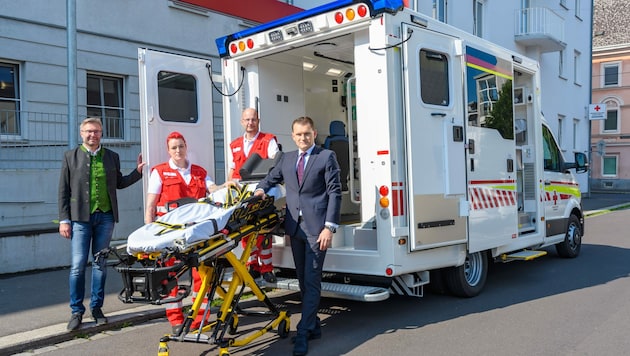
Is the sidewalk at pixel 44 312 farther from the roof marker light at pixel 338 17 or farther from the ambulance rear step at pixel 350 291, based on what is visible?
the roof marker light at pixel 338 17

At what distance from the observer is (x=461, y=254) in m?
5.74

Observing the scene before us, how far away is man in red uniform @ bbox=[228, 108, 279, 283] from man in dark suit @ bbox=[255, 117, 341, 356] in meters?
0.66

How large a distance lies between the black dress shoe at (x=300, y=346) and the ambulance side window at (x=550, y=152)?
5130 millimetres

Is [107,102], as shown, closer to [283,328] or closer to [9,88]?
[9,88]

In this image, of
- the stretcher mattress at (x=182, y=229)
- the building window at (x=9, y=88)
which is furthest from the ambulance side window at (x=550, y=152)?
the building window at (x=9, y=88)

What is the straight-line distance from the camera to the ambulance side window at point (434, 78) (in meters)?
5.31

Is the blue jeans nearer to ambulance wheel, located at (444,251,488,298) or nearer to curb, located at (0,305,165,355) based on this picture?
curb, located at (0,305,165,355)

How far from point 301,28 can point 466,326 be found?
129 inches

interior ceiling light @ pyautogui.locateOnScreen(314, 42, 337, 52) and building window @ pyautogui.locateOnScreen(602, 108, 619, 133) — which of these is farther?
building window @ pyautogui.locateOnScreen(602, 108, 619, 133)

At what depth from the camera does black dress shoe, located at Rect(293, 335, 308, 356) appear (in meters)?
4.45

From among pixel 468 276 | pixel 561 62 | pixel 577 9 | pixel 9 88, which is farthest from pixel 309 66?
pixel 577 9

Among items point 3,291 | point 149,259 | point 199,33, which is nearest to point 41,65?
point 199,33

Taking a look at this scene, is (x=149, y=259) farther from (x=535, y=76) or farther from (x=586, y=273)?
(x=586, y=273)

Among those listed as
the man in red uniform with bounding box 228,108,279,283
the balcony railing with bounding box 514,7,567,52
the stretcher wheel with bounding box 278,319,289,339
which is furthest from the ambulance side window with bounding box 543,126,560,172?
the balcony railing with bounding box 514,7,567,52
